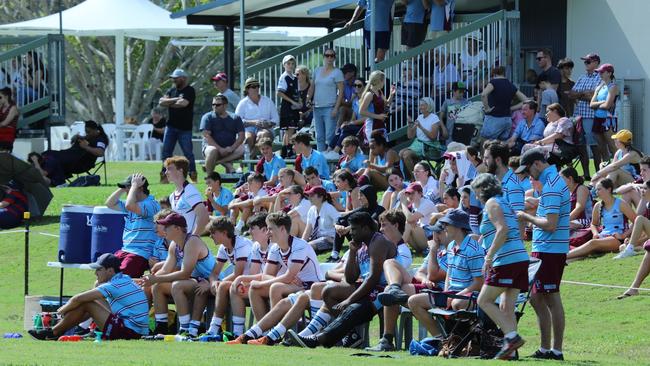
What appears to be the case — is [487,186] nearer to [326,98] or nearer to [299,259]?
[299,259]

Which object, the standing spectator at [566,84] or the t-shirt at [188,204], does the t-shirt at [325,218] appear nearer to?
the t-shirt at [188,204]

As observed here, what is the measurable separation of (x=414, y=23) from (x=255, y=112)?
3.02 m

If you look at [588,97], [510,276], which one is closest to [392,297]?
[510,276]

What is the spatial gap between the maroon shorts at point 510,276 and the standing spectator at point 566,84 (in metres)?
9.43

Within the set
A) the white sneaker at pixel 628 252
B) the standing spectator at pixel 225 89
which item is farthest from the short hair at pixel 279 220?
the standing spectator at pixel 225 89

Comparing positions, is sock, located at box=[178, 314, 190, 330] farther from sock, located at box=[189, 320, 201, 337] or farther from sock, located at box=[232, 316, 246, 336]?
sock, located at box=[232, 316, 246, 336]

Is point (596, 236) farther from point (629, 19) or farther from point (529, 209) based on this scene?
point (629, 19)

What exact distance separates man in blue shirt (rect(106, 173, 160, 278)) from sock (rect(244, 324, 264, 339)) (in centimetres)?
255

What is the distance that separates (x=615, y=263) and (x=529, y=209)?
1197 mm

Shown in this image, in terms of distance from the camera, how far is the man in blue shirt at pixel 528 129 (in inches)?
795

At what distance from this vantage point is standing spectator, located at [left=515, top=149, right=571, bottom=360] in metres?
12.7

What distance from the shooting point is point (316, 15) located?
28.6 meters

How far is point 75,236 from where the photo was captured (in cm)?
1645

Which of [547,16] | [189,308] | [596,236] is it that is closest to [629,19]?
[547,16]
